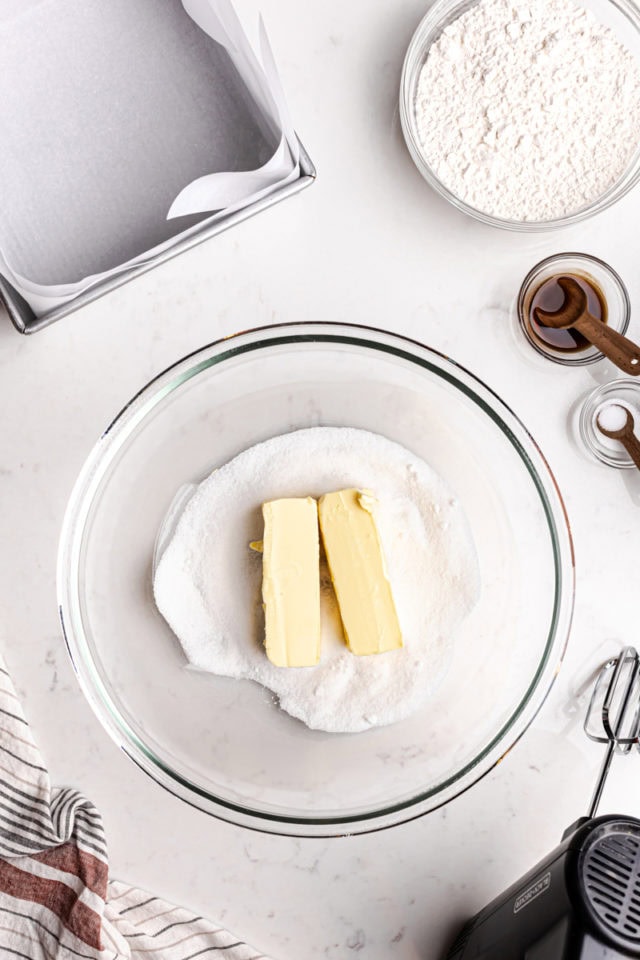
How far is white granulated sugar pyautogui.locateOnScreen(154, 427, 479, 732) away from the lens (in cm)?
84

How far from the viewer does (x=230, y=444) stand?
887mm

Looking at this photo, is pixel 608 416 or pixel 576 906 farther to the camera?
pixel 608 416

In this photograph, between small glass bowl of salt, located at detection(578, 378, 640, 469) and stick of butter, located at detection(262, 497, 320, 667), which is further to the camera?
small glass bowl of salt, located at detection(578, 378, 640, 469)

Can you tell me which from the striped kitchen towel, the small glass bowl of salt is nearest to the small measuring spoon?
the small glass bowl of salt

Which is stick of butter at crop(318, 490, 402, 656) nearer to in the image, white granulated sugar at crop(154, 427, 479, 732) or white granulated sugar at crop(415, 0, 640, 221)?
white granulated sugar at crop(154, 427, 479, 732)

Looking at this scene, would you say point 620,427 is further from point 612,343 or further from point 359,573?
point 359,573

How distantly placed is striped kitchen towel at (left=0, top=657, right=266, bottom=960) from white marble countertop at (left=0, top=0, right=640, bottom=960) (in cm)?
2

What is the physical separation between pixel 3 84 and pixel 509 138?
1.84 feet

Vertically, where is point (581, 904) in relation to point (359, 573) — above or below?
below

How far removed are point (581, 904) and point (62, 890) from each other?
550 mm

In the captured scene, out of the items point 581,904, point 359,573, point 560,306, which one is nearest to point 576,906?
point 581,904

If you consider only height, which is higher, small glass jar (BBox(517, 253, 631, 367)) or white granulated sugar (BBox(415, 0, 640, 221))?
white granulated sugar (BBox(415, 0, 640, 221))

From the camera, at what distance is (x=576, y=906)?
709 millimetres

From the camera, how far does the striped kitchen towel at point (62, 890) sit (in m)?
0.87
